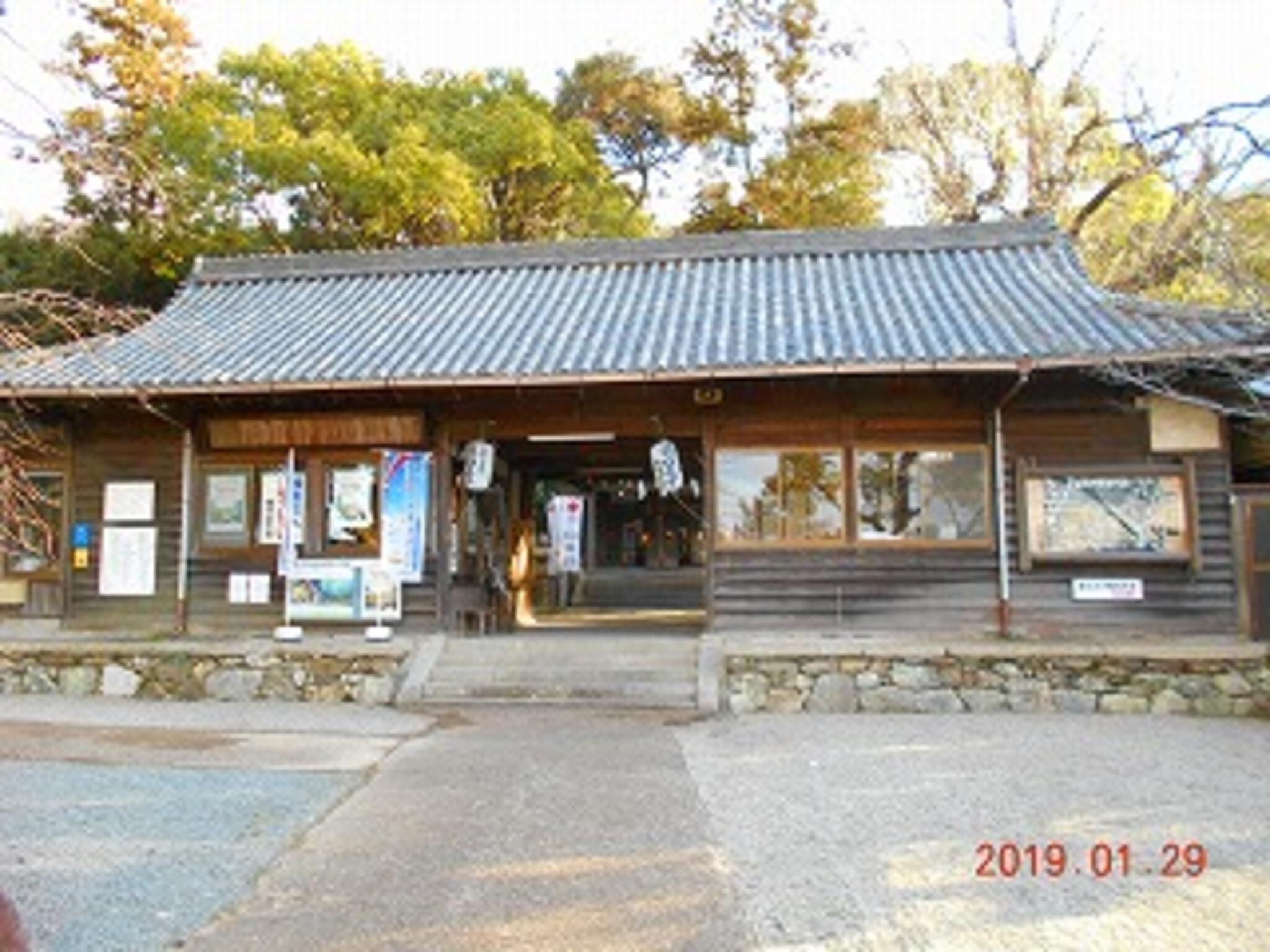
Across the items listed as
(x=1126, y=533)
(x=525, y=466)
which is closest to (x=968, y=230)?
(x=1126, y=533)

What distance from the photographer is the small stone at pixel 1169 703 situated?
9.11 metres

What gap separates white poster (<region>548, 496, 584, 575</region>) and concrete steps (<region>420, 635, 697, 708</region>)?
700cm

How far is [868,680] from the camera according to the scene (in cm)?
929

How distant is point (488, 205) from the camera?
24391 mm

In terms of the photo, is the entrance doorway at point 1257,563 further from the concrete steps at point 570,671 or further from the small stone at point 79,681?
the small stone at point 79,681

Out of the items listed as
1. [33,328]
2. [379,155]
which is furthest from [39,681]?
[379,155]

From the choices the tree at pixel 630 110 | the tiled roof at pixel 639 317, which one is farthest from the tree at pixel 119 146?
the tree at pixel 630 110

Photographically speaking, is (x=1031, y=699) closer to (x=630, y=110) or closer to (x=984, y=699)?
(x=984, y=699)

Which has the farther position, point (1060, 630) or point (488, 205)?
point (488, 205)

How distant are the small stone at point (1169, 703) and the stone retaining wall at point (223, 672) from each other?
740cm

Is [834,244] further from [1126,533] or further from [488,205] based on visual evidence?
[488,205]

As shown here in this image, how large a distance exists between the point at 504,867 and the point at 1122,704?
6.91 metres

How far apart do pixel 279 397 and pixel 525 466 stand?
5.35m

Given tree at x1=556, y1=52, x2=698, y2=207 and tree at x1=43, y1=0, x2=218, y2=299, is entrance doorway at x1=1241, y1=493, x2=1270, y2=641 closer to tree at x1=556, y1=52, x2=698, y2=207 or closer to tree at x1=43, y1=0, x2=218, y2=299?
tree at x1=43, y1=0, x2=218, y2=299
